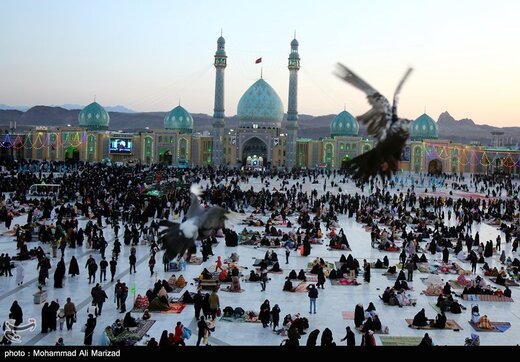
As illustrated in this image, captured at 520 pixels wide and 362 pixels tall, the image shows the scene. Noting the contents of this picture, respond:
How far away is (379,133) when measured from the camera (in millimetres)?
2773

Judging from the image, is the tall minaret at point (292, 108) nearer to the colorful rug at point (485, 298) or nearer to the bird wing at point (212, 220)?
the colorful rug at point (485, 298)

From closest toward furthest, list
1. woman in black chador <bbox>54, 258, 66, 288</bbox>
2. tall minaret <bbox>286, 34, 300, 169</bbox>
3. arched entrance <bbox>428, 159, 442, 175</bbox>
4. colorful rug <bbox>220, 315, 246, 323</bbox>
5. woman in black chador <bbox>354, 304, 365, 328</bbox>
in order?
woman in black chador <bbox>354, 304, 365, 328</bbox> < colorful rug <bbox>220, 315, 246, 323</bbox> < woman in black chador <bbox>54, 258, 66, 288</bbox> < tall minaret <bbox>286, 34, 300, 169</bbox> < arched entrance <bbox>428, 159, 442, 175</bbox>

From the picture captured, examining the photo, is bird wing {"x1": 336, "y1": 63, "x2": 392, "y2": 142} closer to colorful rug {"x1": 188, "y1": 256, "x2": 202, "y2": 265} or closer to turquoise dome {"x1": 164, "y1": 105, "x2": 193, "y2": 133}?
colorful rug {"x1": 188, "y1": 256, "x2": 202, "y2": 265}

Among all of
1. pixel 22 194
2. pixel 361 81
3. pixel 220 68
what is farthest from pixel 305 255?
pixel 220 68

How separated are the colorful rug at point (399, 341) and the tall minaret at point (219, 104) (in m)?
59.1

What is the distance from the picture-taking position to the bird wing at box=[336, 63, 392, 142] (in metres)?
2.86

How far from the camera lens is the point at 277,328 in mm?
11250

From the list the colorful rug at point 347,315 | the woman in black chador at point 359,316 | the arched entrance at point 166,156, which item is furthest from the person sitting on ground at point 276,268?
the arched entrance at point 166,156

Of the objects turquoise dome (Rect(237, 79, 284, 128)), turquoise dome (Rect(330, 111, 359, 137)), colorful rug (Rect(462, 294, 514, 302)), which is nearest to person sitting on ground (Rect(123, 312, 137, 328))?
colorful rug (Rect(462, 294, 514, 302))

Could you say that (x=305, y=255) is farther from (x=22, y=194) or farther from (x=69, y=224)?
(x=22, y=194)

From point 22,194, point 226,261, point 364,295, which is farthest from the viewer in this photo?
point 22,194

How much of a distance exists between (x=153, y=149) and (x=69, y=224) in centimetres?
5143

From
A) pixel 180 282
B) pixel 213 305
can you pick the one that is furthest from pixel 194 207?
pixel 180 282

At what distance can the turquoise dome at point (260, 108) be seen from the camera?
70938 millimetres
